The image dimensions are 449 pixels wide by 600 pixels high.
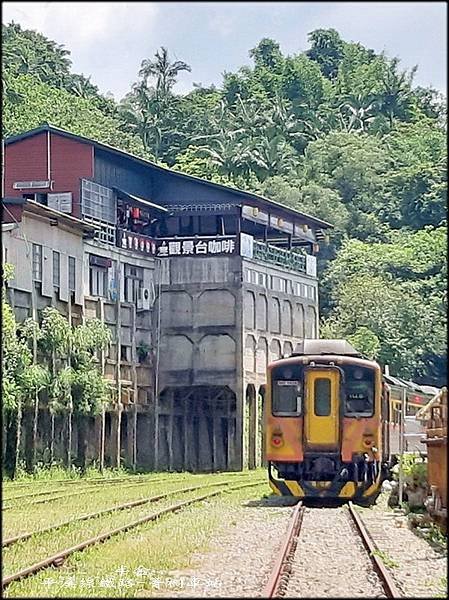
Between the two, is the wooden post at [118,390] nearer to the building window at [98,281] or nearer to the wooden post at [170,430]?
the building window at [98,281]

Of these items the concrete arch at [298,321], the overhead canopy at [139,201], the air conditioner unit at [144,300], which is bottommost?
the concrete arch at [298,321]

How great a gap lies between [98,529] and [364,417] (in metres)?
5.11

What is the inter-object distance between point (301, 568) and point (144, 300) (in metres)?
23.4

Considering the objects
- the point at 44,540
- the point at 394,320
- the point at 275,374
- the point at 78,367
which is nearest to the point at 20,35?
the point at 394,320

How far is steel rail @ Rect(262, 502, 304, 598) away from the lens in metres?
8.32

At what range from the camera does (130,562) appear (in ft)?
32.5

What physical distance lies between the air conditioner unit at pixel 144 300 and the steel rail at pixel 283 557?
1791 cm

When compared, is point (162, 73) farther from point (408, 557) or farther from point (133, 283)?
point (408, 557)

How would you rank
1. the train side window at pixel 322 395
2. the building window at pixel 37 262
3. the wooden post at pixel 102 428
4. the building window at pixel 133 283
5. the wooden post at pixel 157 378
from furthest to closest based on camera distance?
the wooden post at pixel 157 378, the building window at pixel 133 283, the wooden post at pixel 102 428, the building window at pixel 37 262, the train side window at pixel 322 395

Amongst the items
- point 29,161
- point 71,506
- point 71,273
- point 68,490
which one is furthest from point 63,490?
point 29,161

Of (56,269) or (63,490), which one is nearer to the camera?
(63,490)

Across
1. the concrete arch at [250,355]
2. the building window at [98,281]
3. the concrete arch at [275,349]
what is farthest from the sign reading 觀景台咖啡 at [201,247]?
the concrete arch at [275,349]

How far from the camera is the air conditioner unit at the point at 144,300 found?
1289 inches

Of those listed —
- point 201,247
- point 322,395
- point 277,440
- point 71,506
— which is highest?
point 201,247
